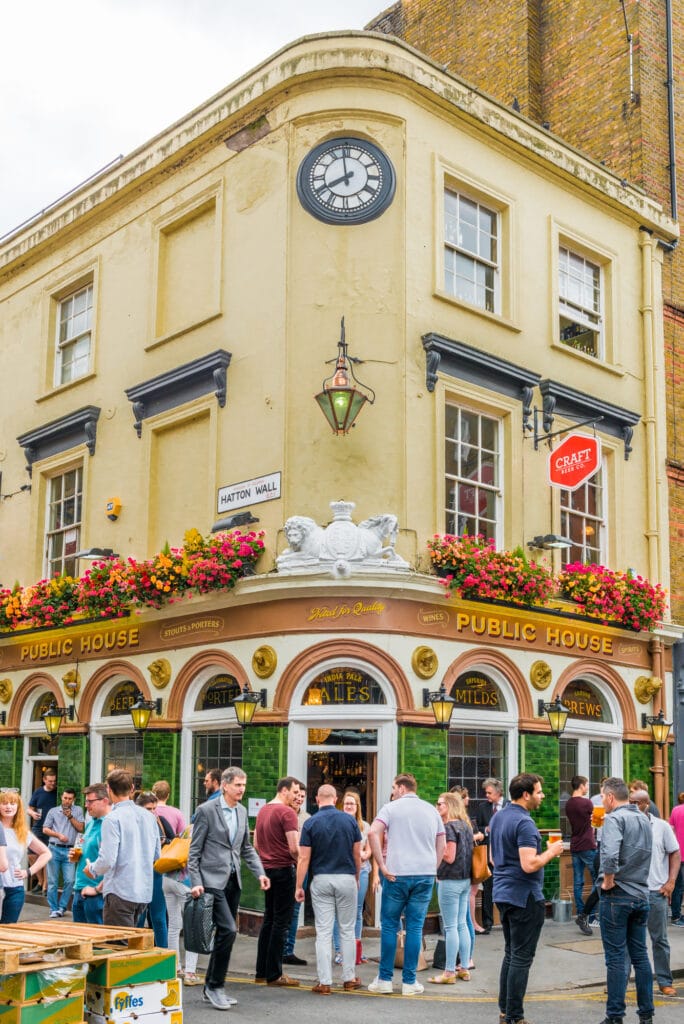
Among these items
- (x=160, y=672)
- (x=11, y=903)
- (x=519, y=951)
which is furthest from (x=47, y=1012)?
(x=160, y=672)

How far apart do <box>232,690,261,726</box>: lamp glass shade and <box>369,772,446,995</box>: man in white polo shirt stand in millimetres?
4124

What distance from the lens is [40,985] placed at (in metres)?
6.89

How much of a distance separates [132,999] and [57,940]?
26.7 inches

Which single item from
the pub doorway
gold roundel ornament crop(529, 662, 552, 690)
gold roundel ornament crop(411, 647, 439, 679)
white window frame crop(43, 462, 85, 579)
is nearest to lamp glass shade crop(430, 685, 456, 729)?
gold roundel ornament crop(411, 647, 439, 679)

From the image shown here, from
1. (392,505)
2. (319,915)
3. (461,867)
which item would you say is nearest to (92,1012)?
(319,915)

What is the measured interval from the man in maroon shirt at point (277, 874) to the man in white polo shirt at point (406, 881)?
87cm

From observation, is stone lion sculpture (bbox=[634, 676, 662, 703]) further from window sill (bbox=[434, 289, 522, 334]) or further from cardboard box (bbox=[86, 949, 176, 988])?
cardboard box (bbox=[86, 949, 176, 988])

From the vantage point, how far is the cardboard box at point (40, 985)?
6789 mm

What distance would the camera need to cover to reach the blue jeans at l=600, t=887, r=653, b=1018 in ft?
28.7

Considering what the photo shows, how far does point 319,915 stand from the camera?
33.7ft

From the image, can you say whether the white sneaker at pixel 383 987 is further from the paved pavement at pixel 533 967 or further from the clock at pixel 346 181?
Result: the clock at pixel 346 181

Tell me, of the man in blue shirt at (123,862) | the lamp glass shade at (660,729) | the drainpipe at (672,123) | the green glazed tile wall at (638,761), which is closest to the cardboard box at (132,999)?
the man in blue shirt at (123,862)

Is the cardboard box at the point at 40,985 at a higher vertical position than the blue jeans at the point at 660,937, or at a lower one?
higher

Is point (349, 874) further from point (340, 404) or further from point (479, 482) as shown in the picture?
→ point (479, 482)
